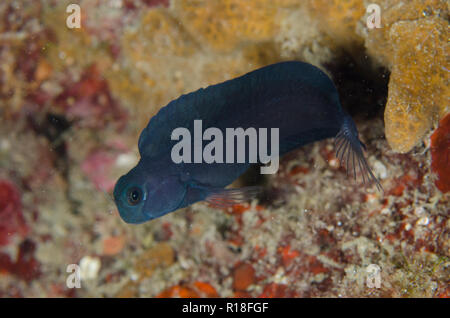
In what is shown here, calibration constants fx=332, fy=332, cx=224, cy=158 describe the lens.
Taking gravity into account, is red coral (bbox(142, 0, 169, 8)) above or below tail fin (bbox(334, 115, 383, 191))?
above

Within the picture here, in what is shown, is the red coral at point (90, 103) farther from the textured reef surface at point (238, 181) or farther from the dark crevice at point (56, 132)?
the dark crevice at point (56, 132)

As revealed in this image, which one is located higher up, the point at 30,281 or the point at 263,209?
the point at 263,209

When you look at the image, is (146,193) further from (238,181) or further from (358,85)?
(358,85)

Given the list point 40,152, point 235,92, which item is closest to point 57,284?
point 40,152

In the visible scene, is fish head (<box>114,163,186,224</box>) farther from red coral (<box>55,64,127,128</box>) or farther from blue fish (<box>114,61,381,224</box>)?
red coral (<box>55,64,127,128</box>)

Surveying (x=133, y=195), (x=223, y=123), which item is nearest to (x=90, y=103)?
(x=133, y=195)

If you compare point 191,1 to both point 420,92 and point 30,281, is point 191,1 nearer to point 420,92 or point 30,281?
point 420,92

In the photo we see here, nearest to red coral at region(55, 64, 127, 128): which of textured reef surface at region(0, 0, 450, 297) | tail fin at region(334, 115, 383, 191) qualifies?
textured reef surface at region(0, 0, 450, 297)
